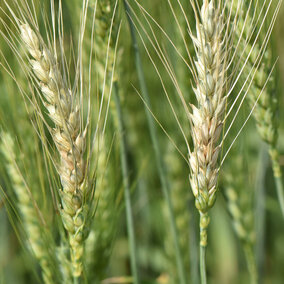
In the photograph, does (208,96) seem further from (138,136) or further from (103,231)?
(138,136)

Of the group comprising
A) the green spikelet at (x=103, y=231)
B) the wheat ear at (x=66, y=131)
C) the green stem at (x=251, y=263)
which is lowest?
the green stem at (x=251, y=263)

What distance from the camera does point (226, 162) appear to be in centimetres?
111

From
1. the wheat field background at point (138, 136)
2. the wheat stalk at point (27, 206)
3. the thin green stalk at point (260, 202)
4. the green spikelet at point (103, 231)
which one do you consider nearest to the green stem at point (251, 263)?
the wheat field background at point (138, 136)

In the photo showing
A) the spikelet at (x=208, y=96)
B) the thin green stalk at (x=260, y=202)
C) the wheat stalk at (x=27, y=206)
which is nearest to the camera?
the spikelet at (x=208, y=96)

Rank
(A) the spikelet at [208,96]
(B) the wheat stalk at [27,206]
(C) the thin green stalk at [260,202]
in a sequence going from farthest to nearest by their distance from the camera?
(C) the thin green stalk at [260,202] < (B) the wheat stalk at [27,206] < (A) the spikelet at [208,96]

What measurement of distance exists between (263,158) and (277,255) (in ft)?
1.95

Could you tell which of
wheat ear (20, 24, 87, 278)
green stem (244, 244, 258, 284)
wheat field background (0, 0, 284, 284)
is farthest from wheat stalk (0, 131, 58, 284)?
green stem (244, 244, 258, 284)

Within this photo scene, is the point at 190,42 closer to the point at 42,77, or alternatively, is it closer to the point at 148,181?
the point at 42,77

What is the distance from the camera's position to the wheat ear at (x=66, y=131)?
0.72m

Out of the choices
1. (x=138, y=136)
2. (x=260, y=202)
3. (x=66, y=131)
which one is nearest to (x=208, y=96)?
(x=66, y=131)

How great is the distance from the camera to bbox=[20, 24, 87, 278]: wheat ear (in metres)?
0.72

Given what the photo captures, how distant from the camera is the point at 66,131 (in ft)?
2.36

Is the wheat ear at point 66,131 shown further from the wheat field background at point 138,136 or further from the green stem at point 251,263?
the green stem at point 251,263

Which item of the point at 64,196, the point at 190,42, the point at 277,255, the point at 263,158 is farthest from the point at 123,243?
the point at 64,196
